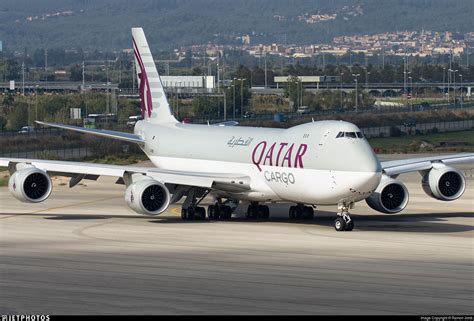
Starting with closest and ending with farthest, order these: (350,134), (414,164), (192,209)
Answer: (350,134) < (192,209) < (414,164)

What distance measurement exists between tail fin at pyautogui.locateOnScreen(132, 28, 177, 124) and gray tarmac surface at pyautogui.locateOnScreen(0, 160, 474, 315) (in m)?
6.30

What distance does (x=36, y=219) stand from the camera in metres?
54.1

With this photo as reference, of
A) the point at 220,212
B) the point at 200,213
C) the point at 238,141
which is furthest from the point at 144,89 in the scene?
the point at 200,213

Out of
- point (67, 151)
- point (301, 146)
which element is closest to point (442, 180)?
point (301, 146)

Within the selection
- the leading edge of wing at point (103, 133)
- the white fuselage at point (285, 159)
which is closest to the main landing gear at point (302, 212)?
the white fuselage at point (285, 159)

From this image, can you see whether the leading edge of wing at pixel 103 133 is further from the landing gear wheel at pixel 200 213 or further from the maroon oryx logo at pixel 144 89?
the landing gear wheel at pixel 200 213

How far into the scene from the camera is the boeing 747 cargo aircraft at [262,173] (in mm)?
46688

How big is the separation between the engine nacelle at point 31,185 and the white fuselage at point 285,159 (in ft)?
24.4

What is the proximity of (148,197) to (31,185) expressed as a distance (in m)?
5.32

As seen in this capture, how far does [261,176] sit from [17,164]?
34.8 ft

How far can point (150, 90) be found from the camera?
62.0m

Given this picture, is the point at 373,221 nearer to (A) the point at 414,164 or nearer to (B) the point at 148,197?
(A) the point at 414,164

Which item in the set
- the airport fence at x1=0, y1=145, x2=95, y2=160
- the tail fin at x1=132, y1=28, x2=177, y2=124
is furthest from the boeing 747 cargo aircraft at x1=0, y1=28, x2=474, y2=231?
the airport fence at x1=0, y1=145, x2=95, y2=160

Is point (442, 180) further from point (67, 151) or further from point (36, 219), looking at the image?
point (67, 151)
